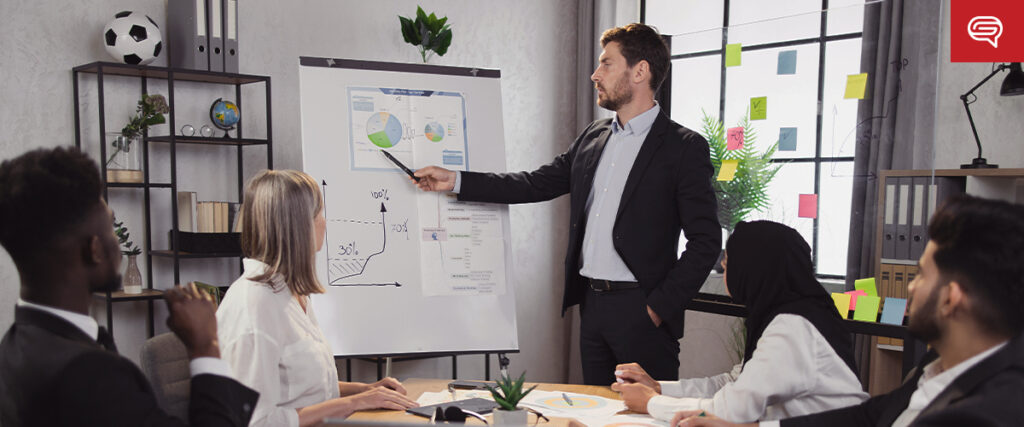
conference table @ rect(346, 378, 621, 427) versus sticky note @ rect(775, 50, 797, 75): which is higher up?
sticky note @ rect(775, 50, 797, 75)

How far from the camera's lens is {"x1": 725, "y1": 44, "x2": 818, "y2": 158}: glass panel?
3031mm

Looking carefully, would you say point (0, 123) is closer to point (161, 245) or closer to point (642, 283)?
point (161, 245)

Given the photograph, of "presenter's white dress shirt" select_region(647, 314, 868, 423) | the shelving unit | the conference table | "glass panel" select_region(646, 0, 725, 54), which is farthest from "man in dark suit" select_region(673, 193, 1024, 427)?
"glass panel" select_region(646, 0, 725, 54)

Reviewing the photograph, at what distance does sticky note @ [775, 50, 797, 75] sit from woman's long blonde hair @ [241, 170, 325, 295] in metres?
2.05

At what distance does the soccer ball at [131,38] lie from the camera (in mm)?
2949

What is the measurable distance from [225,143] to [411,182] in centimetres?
87

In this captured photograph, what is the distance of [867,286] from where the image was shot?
290 centimetres

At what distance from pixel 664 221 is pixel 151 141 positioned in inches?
81.4

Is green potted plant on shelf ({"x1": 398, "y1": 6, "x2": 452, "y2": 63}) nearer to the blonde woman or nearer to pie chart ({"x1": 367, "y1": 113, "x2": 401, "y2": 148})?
pie chart ({"x1": 367, "y1": 113, "x2": 401, "y2": 148})

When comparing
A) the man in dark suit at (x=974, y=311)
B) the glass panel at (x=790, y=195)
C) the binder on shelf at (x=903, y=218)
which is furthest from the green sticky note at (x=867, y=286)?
the man in dark suit at (x=974, y=311)

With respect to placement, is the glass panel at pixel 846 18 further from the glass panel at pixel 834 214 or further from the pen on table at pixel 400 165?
the pen on table at pixel 400 165

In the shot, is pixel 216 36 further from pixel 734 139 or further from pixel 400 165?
pixel 734 139

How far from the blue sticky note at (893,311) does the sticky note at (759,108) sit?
2.86ft

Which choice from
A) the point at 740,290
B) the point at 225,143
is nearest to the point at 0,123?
the point at 225,143
